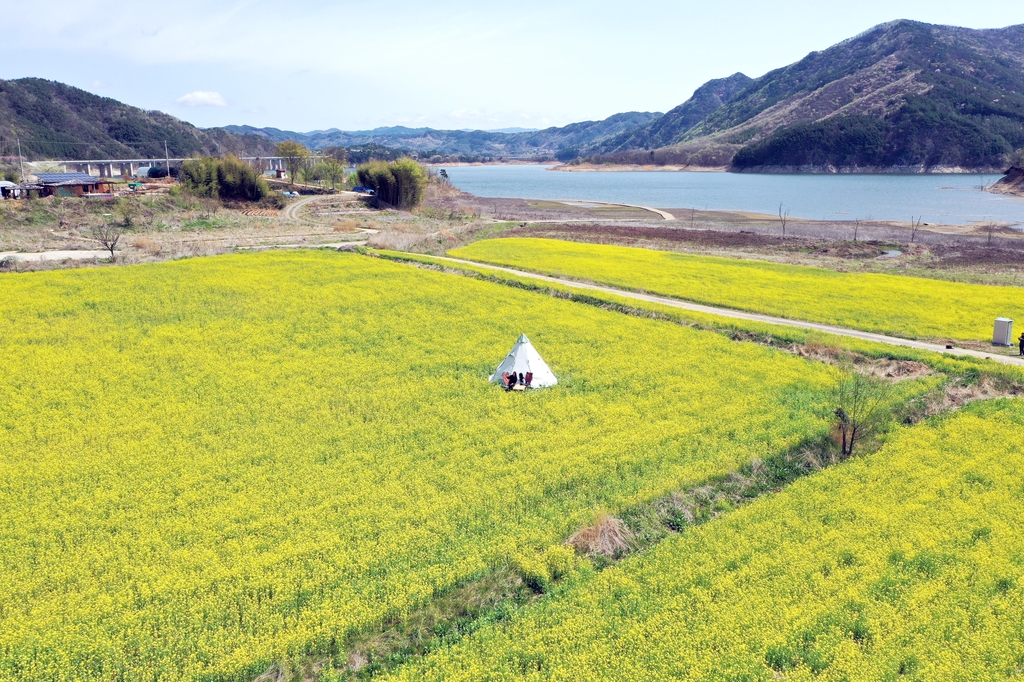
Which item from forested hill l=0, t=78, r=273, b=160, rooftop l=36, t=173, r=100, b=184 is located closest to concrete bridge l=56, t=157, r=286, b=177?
forested hill l=0, t=78, r=273, b=160

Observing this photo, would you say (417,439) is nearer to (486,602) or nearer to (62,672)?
(486,602)

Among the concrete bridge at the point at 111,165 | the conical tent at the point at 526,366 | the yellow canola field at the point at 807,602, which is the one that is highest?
the concrete bridge at the point at 111,165

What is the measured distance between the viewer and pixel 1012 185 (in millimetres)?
134250

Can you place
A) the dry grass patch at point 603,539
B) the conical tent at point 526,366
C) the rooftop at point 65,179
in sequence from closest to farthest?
the dry grass patch at point 603,539, the conical tent at point 526,366, the rooftop at point 65,179

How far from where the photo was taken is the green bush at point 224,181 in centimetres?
8562

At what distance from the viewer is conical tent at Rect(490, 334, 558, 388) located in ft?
75.7

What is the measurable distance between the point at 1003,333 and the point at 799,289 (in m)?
12.5

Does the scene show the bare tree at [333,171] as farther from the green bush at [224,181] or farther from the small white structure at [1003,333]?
the small white structure at [1003,333]

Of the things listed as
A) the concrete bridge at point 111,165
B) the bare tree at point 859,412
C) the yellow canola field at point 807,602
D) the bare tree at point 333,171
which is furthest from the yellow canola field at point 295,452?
the concrete bridge at point 111,165

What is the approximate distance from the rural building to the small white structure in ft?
289

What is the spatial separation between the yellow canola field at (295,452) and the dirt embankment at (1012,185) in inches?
5687

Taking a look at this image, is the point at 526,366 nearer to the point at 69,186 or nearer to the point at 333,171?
the point at 69,186

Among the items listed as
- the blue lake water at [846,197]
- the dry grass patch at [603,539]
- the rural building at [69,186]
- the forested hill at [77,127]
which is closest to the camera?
the dry grass patch at [603,539]

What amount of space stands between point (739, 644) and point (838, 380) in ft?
53.0
